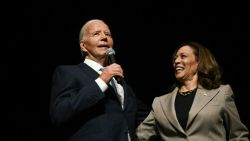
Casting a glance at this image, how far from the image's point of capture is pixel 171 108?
2828 millimetres

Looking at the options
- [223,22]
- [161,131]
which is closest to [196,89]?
[161,131]

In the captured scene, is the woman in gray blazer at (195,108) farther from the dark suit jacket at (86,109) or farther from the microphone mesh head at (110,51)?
the microphone mesh head at (110,51)

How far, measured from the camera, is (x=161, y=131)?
113 inches

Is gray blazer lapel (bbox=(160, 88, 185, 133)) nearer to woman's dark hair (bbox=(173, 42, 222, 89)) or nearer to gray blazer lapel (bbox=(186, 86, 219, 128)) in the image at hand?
gray blazer lapel (bbox=(186, 86, 219, 128))

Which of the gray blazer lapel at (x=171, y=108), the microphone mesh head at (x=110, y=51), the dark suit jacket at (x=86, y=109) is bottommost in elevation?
the gray blazer lapel at (x=171, y=108)

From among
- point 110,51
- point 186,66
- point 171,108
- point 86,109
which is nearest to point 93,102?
point 86,109

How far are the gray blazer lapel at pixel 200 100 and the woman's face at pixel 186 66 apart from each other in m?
0.14

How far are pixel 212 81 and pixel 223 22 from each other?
104 centimetres

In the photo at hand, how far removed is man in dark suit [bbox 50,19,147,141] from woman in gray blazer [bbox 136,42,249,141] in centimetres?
28

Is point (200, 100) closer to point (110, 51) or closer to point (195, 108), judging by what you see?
point (195, 108)

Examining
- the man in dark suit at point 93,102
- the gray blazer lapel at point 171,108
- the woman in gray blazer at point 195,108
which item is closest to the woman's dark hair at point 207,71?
the woman in gray blazer at point 195,108

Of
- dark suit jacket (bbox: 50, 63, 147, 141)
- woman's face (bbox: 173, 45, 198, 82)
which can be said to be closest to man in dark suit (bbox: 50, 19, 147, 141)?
dark suit jacket (bbox: 50, 63, 147, 141)

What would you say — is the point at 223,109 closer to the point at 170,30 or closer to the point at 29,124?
the point at 170,30

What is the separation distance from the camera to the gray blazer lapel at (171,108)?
8.99ft
